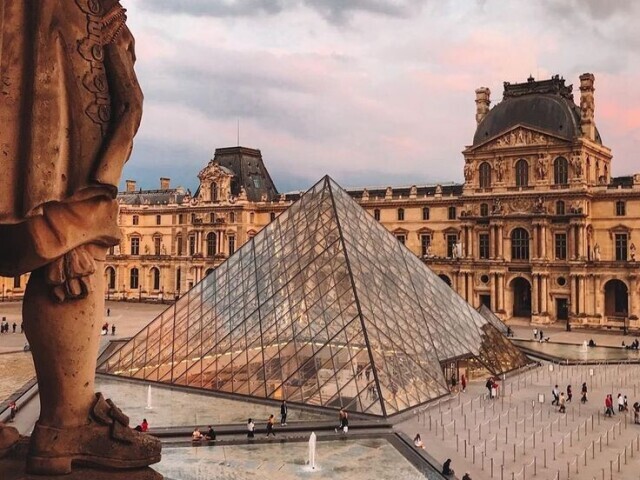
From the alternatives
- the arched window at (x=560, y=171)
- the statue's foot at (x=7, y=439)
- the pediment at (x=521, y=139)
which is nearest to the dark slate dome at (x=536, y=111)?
the pediment at (x=521, y=139)

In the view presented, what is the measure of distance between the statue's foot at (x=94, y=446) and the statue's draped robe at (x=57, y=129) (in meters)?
0.82

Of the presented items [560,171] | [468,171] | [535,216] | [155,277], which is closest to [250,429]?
[535,216]

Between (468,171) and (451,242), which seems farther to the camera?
(451,242)

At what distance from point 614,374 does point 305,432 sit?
14.6m

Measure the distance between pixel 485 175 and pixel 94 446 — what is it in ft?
144

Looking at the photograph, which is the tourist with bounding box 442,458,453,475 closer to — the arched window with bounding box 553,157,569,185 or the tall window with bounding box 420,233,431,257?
the arched window with bounding box 553,157,569,185

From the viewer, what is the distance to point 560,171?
42500mm

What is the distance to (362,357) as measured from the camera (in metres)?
18.2

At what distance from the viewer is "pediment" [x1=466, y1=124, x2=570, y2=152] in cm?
4256

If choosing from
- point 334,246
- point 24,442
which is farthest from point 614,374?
point 24,442

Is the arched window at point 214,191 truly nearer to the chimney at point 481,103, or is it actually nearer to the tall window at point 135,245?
the tall window at point 135,245

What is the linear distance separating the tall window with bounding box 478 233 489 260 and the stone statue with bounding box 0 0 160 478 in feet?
144

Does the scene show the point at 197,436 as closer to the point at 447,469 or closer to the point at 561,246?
the point at 447,469

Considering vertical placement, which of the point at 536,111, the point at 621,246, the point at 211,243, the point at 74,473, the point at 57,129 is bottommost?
the point at 74,473
